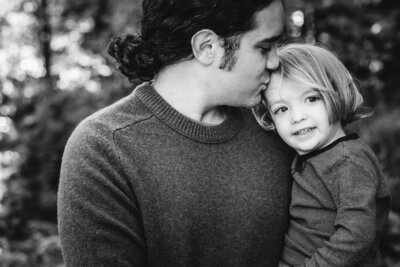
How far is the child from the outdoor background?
1.94 metres

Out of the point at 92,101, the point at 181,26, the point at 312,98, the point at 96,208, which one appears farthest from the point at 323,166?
the point at 92,101

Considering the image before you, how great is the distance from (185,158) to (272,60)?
1.81 feet

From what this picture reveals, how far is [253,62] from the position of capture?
1.89 m

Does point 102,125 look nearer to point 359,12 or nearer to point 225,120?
point 225,120

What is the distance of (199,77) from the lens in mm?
1956

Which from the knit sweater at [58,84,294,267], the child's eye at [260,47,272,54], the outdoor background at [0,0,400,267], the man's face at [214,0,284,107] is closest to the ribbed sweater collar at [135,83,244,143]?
the knit sweater at [58,84,294,267]

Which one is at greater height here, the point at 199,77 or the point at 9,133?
the point at 199,77

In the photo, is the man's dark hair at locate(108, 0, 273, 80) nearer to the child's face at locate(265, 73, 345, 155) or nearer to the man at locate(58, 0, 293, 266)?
the man at locate(58, 0, 293, 266)

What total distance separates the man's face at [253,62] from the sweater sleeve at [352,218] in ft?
1.64

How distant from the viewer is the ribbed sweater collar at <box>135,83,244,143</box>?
6.18 ft

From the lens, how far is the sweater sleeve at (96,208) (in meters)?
1.64

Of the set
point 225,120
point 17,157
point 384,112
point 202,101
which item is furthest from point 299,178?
point 17,157

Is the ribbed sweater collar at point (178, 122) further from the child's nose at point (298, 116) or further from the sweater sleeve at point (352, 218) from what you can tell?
the sweater sleeve at point (352, 218)

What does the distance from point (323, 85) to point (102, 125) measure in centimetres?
93
